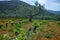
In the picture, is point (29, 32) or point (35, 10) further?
point (35, 10)

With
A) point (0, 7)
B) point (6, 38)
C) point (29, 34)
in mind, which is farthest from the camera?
point (0, 7)

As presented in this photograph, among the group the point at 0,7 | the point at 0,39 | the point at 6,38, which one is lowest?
the point at 0,7

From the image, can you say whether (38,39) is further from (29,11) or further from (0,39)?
(29,11)

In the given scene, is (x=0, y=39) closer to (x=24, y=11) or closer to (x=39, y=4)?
(x=39, y=4)

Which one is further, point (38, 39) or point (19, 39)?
point (38, 39)

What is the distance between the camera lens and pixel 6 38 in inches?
336

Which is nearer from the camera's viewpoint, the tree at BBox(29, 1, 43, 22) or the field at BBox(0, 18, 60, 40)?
the field at BBox(0, 18, 60, 40)

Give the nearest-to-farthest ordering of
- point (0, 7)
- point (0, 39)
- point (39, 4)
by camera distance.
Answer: point (0, 39) < point (39, 4) < point (0, 7)

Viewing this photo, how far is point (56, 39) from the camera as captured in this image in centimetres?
1558

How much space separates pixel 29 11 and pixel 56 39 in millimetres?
15757

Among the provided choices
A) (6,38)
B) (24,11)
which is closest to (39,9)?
(24,11)

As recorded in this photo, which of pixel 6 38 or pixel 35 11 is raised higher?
pixel 6 38

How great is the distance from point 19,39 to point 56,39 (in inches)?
319

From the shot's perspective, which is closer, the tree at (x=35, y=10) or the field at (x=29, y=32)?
the field at (x=29, y=32)
